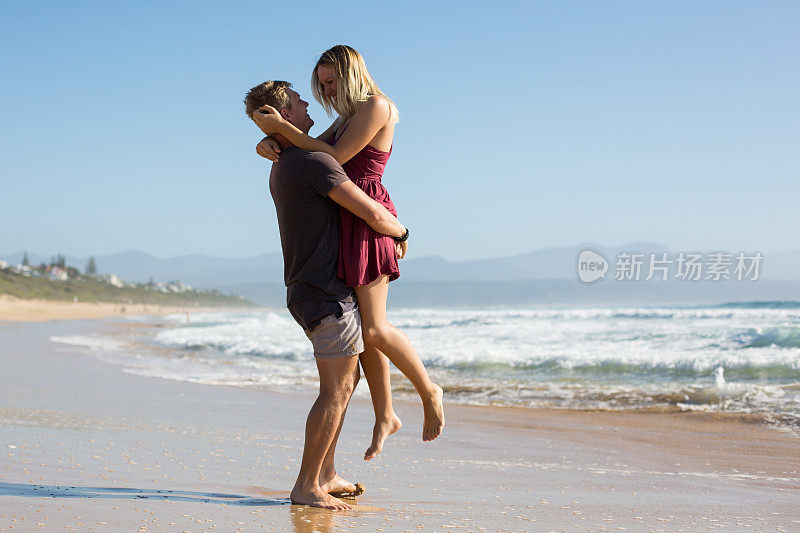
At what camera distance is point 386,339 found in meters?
2.55

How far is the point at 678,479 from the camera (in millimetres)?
3309

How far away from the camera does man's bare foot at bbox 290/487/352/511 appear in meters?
2.43

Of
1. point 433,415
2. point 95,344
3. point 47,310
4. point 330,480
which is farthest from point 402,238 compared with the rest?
point 47,310

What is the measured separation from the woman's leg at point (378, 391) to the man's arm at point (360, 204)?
510 millimetres

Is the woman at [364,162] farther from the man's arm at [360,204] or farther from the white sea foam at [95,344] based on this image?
the white sea foam at [95,344]

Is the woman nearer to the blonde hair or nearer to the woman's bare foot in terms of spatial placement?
the blonde hair

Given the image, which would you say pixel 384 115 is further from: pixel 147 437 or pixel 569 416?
pixel 569 416

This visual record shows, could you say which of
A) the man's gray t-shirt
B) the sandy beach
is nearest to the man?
the man's gray t-shirt

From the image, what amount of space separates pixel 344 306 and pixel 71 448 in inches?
68.8

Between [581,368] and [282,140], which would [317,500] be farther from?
[581,368]

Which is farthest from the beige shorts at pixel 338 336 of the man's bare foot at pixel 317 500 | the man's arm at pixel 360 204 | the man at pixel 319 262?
the man's bare foot at pixel 317 500

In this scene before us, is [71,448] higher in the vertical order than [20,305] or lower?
higher

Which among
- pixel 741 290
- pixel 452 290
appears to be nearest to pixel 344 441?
pixel 741 290

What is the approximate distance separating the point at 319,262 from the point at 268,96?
635mm
